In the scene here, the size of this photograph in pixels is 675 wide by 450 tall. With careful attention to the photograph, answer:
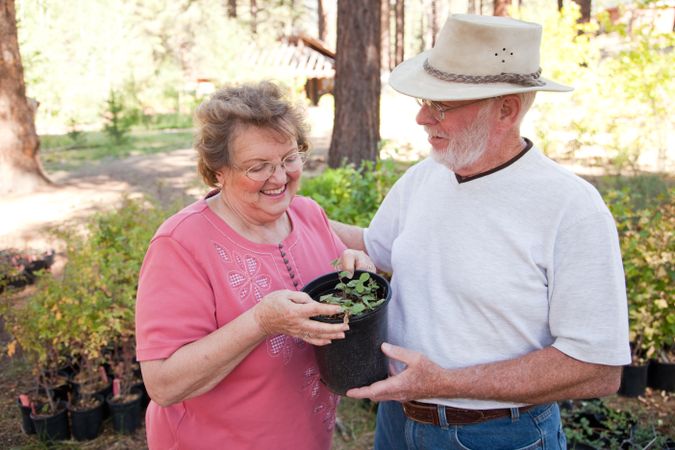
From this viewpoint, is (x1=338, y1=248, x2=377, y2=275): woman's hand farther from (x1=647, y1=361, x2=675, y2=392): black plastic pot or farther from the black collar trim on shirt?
(x1=647, y1=361, x2=675, y2=392): black plastic pot

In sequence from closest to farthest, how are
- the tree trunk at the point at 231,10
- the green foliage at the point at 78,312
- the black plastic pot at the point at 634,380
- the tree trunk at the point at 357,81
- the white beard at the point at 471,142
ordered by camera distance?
the white beard at the point at 471,142
the green foliage at the point at 78,312
the black plastic pot at the point at 634,380
the tree trunk at the point at 357,81
the tree trunk at the point at 231,10

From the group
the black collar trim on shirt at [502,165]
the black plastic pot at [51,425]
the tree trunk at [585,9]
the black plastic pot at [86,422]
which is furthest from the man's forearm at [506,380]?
the tree trunk at [585,9]

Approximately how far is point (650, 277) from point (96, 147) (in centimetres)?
1442

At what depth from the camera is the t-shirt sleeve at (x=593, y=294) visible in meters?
1.48

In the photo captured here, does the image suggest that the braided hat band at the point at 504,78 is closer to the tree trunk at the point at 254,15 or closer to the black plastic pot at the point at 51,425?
the black plastic pot at the point at 51,425

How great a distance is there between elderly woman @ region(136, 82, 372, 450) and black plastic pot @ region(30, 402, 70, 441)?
6.60 feet

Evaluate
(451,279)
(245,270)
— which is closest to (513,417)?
(451,279)

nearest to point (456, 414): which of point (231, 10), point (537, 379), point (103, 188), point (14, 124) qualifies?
point (537, 379)

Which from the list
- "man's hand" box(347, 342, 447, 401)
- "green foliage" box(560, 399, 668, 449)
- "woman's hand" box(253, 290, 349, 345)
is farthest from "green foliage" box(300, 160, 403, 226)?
"woman's hand" box(253, 290, 349, 345)

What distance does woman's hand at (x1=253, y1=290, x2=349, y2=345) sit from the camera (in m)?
1.48

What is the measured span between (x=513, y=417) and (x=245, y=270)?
94cm

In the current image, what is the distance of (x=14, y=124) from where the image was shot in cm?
870

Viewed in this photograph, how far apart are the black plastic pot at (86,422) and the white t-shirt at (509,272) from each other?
8.29 ft

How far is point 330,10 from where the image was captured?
79.9 feet
